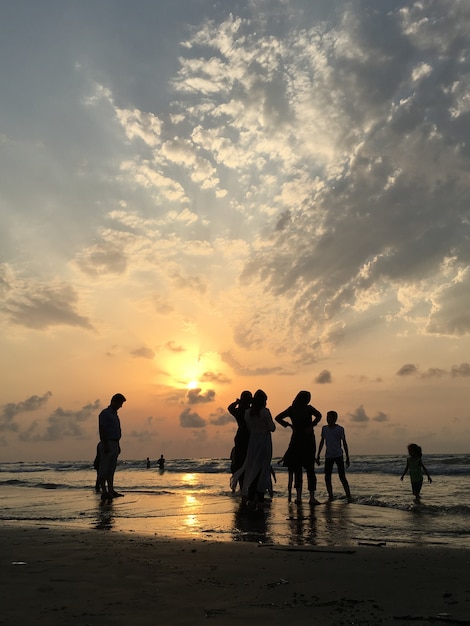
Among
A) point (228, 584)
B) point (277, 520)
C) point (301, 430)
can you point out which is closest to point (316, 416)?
point (301, 430)

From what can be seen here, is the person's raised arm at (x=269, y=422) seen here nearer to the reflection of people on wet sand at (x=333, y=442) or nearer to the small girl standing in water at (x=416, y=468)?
the reflection of people on wet sand at (x=333, y=442)

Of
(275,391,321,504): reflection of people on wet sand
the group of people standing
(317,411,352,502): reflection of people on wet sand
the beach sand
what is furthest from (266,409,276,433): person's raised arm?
the beach sand

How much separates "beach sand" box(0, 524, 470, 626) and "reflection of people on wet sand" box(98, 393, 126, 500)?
6202 mm

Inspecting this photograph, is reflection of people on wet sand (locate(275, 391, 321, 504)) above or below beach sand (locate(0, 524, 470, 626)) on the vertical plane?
above

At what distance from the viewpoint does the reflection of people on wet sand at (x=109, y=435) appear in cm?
1176

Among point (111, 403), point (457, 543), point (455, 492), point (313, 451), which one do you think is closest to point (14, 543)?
point (457, 543)

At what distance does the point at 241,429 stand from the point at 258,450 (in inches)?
59.3

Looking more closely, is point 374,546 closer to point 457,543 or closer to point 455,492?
point 457,543

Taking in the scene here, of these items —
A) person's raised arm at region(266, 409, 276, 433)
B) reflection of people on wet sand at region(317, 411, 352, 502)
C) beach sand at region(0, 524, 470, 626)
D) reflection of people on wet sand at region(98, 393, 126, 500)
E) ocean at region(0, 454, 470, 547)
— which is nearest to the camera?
beach sand at region(0, 524, 470, 626)

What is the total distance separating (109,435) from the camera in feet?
38.8

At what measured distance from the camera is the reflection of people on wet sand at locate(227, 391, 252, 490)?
1162cm

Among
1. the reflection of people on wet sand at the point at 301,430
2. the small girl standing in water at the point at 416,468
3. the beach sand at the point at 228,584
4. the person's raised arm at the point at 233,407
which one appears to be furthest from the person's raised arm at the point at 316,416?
the beach sand at the point at 228,584

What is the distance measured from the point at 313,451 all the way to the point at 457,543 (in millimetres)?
5058

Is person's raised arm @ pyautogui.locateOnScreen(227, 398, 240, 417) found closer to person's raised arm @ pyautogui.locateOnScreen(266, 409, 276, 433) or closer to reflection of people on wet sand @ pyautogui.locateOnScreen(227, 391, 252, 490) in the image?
reflection of people on wet sand @ pyautogui.locateOnScreen(227, 391, 252, 490)
